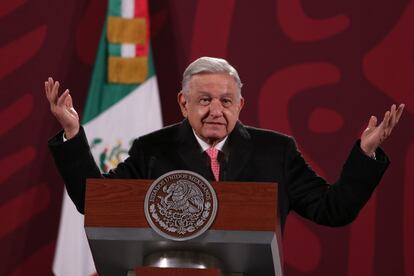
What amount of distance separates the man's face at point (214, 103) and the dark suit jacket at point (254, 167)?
0.06m

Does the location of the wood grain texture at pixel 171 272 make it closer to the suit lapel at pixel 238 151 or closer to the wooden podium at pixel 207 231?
the wooden podium at pixel 207 231

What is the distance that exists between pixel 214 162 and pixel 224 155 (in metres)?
0.03

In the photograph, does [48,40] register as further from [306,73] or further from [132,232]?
[132,232]

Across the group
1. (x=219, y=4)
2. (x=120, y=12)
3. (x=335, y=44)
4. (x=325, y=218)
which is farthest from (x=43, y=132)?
(x=325, y=218)

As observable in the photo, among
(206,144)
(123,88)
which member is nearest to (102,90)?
(123,88)

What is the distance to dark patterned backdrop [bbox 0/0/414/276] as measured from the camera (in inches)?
185

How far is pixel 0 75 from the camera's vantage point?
16.2ft

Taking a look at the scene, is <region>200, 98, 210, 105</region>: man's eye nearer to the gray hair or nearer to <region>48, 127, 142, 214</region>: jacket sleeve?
the gray hair

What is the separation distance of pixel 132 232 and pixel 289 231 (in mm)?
2715

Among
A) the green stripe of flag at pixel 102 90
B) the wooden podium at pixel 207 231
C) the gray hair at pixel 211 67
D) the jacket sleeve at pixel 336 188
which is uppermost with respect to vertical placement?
the gray hair at pixel 211 67

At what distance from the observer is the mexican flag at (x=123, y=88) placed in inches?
192

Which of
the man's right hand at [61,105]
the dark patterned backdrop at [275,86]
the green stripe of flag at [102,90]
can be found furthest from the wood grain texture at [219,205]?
the green stripe of flag at [102,90]

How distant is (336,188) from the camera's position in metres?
2.52

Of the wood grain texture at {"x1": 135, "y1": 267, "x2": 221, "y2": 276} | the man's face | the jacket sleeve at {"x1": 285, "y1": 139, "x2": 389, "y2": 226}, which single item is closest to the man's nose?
the man's face
